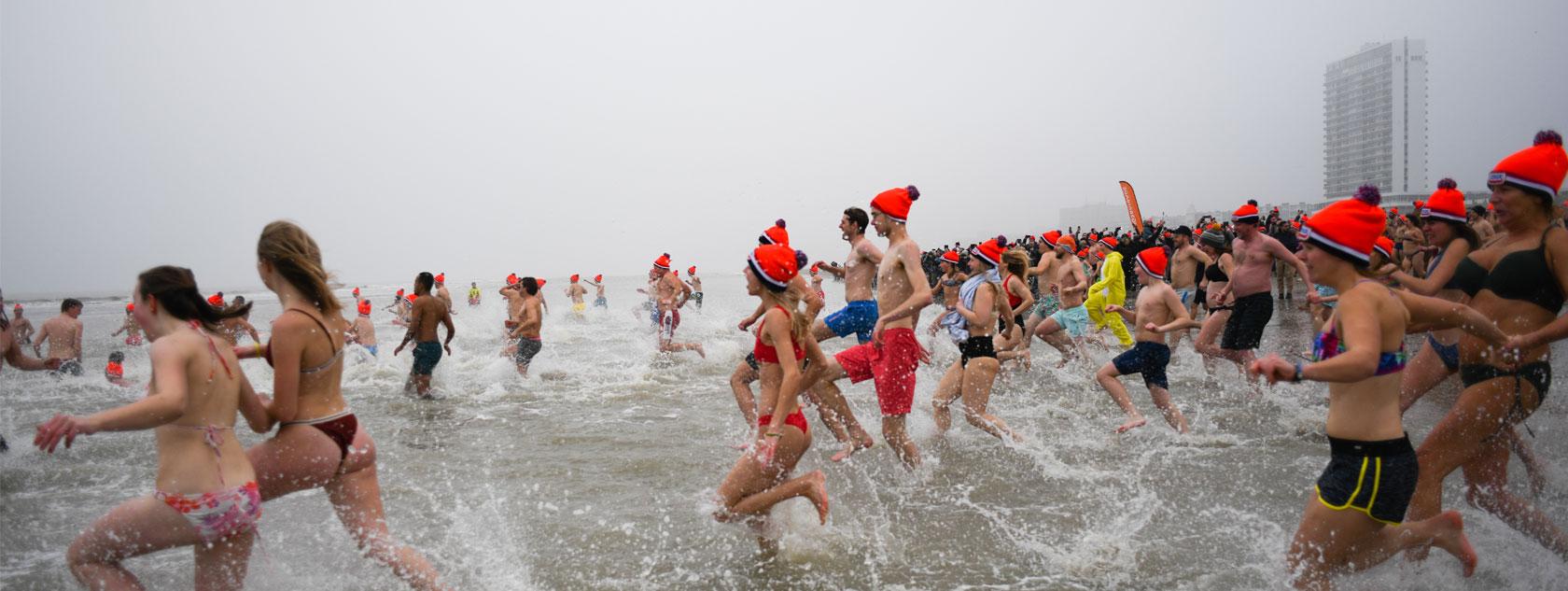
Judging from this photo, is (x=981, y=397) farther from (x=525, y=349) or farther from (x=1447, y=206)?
(x=525, y=349)

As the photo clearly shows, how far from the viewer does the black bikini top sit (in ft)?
11.5

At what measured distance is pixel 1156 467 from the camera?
5598 mm

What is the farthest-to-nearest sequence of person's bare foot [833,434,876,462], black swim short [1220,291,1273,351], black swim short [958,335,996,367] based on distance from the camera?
black swim short [1220,291,1273,351] < black swim short [958,335,996,367] < person's bare foot [833,434,876,462]

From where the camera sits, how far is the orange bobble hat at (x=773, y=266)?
387 cm

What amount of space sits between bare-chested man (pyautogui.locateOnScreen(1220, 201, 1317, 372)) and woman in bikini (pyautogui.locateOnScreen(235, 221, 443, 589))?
6.84 metres

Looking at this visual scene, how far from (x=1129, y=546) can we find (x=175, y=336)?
4.23m

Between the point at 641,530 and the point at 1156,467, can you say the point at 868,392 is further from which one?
the point at 641,530

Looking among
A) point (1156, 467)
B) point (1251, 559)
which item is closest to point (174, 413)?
point (1251, 559)

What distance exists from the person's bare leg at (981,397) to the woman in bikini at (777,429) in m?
2.37

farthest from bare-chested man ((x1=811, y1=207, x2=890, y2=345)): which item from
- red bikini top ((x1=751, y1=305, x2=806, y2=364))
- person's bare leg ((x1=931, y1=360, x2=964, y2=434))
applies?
red bikini top ((x1=751, y1=305, x2=806, y2=364))

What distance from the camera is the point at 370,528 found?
3.20 m

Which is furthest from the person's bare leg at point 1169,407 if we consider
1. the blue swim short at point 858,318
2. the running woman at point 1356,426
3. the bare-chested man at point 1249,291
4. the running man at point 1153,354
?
the running woman at point 1356,426

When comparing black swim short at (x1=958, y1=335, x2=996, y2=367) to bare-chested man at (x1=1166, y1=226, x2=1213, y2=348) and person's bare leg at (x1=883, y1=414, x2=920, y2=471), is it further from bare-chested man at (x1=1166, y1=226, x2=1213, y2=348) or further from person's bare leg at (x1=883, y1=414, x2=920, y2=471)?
bare-chested man at (x1=1166, y1=226, x2=1213, y2=348)

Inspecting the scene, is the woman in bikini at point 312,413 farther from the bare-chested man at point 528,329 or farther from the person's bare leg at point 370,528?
the bare-chested man at point 528,329
